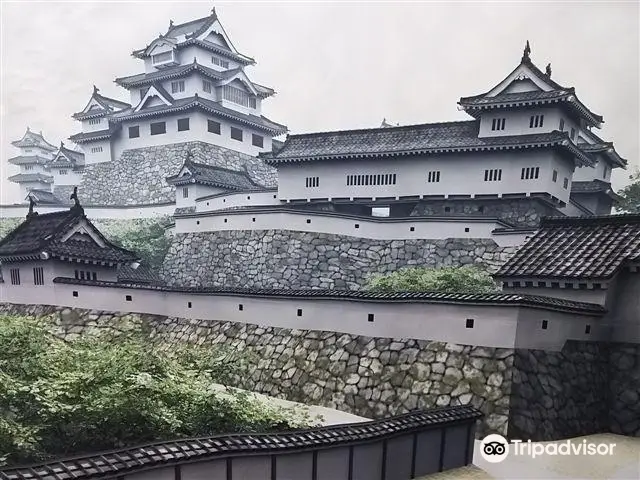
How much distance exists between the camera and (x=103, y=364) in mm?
9219

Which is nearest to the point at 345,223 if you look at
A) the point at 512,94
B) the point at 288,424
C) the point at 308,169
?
the point at 308,169

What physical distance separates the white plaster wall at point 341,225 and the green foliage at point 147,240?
8.13ft

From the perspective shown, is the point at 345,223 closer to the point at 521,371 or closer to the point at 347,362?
the point at 347,362

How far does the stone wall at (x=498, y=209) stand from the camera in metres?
25.4

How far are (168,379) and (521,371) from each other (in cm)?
837

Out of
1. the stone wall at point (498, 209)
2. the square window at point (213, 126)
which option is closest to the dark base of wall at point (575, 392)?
the stone wall at point (498, 209)

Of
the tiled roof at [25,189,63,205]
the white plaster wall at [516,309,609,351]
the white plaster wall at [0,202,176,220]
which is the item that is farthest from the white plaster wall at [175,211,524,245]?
the tiled roof at [25,189,63,205]

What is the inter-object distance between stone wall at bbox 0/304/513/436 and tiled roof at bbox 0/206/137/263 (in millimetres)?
5461

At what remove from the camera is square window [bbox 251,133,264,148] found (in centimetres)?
4797

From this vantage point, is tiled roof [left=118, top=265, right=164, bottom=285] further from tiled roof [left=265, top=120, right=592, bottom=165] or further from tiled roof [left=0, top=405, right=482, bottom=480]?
tiled roof [left=0, top=405, right=482, bottom=480]

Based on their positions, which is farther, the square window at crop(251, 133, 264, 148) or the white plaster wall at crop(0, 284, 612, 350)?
the square window at crop(251, 133, 264, 148)

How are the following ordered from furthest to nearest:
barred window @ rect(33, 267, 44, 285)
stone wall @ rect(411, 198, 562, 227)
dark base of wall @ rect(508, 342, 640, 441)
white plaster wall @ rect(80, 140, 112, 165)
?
white plaster wall @ rect(80, 140, 112, 165) < stone wall @ rect(411, 198, 562, 227) < barred window @ rect(33, 267, 44, 285) < dark base of wall @ rect(508, 342, 640, 441)

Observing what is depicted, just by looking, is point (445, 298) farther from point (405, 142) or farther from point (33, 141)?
point (33, 141)

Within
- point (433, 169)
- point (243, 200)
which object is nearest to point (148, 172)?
point (243, 200)
